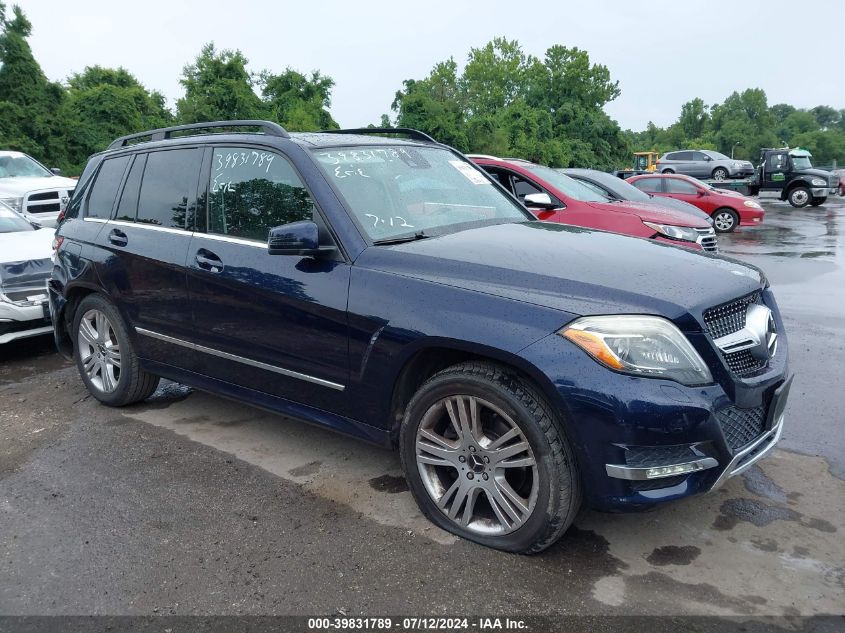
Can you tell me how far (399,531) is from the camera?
3316mm

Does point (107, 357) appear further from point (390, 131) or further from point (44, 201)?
point (44, 201)

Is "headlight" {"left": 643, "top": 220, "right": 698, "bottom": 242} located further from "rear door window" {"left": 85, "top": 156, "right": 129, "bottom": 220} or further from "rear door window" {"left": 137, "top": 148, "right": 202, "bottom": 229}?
"rear door window" {"left": 85, "top": 156, "right": 129, "bottom": 220}

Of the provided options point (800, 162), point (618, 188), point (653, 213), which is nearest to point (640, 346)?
point (653, 213)

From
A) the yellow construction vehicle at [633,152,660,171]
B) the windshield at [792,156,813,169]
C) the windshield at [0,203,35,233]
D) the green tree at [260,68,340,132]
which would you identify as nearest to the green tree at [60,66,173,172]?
the green tree at [260,68,340,132]

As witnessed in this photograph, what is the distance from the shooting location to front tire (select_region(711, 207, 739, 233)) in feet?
55.2

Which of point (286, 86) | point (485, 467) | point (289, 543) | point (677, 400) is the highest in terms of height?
point (286, 86)

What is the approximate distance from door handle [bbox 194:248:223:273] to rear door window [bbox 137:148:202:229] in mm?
314

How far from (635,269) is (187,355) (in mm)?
2613

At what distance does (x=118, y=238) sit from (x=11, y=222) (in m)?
3.78

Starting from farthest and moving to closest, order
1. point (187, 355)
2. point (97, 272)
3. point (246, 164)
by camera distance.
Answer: point (97, 272), point (187, 355), point (246, 164)

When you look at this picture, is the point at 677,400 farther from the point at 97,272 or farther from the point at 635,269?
the point at 97,272

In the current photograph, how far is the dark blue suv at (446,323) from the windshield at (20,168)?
9760 millimetres

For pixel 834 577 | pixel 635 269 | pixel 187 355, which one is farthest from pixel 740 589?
pixel 187 355

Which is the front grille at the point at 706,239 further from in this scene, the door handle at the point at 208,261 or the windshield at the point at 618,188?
the door handle at the point at 208,261
